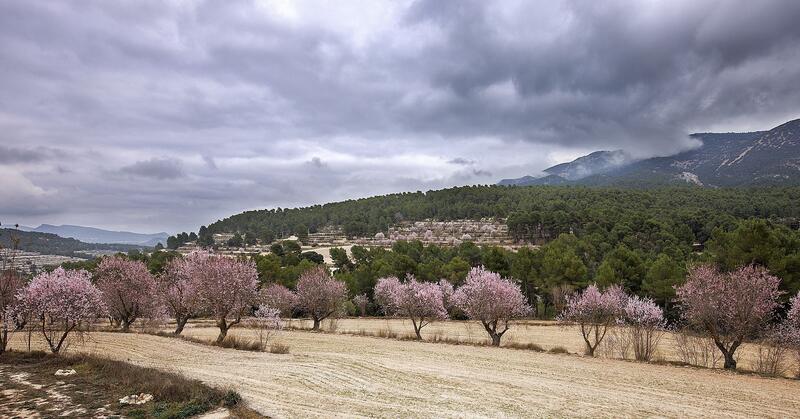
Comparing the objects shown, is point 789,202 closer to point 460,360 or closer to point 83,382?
point 460,360

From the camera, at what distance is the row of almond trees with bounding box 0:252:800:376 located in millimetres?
25859

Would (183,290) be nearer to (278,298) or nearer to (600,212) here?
(278,298)

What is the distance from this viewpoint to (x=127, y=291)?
44.6 meters

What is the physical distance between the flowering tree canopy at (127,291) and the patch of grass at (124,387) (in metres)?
19.6

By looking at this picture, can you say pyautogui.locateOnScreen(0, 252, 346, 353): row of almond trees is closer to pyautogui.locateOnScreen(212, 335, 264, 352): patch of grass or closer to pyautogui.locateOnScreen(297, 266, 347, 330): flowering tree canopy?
pyautogui.locateOnScreen(297, 266, 347, 330): flowering tree canopy

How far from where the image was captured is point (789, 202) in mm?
127312

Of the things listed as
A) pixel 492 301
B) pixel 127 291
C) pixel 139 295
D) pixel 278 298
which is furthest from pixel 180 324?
pixel 492 301

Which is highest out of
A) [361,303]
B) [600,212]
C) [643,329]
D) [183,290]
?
[600,212]

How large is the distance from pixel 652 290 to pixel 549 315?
1640 centimetres

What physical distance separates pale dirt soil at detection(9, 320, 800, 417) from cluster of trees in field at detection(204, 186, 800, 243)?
7573 centimetres

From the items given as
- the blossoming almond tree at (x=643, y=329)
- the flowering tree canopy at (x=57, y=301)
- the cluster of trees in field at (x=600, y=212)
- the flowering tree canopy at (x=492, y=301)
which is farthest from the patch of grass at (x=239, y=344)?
the cluster of trees in field at (x=600, y=212)

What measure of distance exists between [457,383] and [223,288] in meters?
20.6

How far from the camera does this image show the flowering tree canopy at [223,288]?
111ft

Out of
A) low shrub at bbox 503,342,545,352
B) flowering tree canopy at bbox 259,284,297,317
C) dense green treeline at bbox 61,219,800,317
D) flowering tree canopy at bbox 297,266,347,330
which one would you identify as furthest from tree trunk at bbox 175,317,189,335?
low shrub at bbox 503,342,545,352
